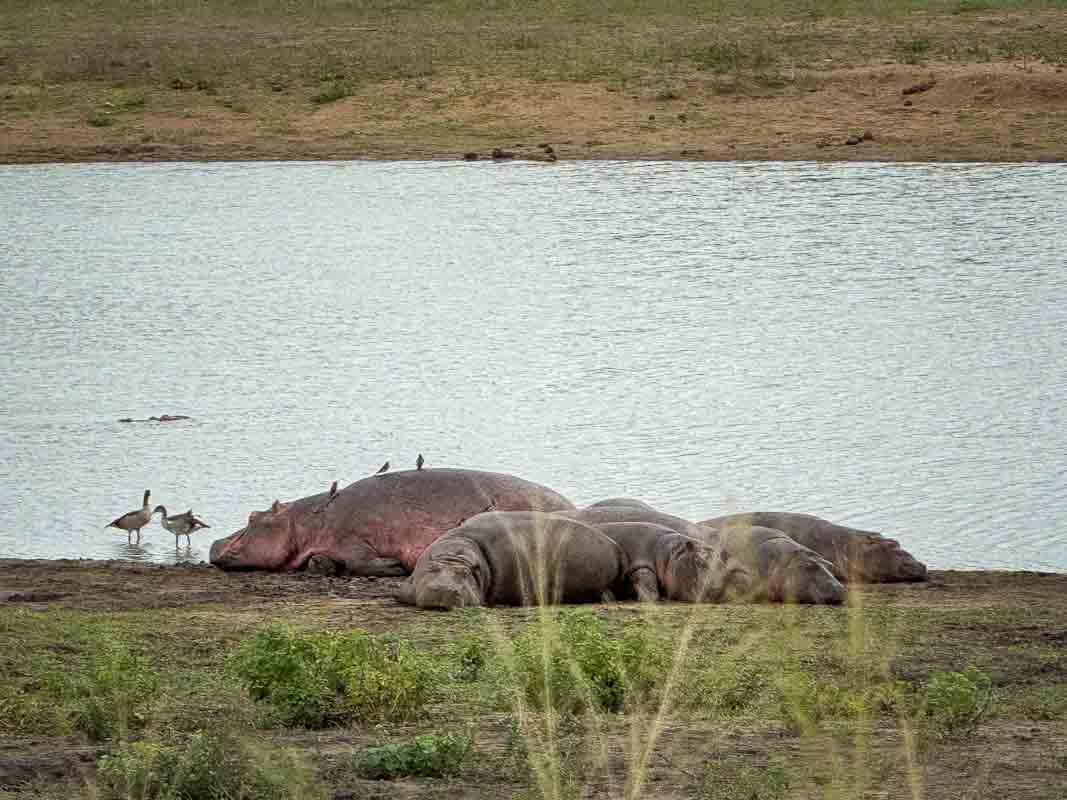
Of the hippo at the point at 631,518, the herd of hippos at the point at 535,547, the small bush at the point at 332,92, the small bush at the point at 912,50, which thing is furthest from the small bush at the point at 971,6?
the hippo at the point at 631,518

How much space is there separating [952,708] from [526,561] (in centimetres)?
363

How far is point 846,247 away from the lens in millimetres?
22953

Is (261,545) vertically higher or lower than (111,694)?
higher

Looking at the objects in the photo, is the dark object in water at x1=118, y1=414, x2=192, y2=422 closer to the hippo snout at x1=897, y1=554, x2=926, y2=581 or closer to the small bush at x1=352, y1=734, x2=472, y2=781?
the hippo snout at x1=897, y1=554, x2=926, y2=581

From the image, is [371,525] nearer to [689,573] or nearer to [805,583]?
[689,573]

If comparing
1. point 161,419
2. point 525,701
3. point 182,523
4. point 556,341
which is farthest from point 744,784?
point 556,341

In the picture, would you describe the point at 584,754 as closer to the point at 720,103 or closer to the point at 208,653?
the point at 208,653

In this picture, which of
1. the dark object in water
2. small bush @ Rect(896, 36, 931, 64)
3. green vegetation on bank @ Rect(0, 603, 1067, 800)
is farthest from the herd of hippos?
small bush @ Rect(896, 36, 931, 64)

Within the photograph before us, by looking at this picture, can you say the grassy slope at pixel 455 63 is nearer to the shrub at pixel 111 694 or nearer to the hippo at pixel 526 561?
the hippo at pixel 526 561

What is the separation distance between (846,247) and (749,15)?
22.4 meters

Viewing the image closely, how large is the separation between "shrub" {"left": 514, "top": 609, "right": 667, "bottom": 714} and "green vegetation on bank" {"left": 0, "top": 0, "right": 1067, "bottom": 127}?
2746 centimetres

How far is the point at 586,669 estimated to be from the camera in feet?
22.5

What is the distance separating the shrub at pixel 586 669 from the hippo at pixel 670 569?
230 centimetres

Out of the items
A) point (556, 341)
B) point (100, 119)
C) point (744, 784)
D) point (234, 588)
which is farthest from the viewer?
point (100, 119)
